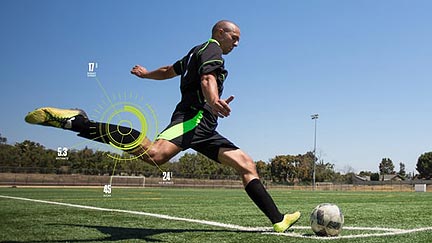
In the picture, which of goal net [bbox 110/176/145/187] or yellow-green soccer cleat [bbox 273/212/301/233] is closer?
yellow-green soccer cleat [bbox 273/212/301/233]

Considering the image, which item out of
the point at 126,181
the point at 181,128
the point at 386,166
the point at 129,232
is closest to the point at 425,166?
the point at 386,166

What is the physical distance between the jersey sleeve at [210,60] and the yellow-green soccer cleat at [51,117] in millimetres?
1272

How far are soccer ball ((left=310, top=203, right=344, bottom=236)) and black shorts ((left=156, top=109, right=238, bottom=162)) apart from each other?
3.83ft

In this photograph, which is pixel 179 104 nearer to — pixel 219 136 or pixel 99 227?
pixel 219 136

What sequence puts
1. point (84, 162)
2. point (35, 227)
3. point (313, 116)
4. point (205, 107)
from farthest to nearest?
point (313, 116)
point (84, 162)
point (35, 227)
point (205, 107)

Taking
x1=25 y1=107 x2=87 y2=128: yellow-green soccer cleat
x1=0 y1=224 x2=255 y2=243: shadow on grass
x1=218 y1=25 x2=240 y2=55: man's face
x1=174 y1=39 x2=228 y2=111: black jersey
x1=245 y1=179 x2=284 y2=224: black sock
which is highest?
x1=218 y1=25 x2=240 y2=55: man's face

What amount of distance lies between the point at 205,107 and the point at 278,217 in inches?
57.7

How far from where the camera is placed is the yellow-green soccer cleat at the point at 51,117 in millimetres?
3879

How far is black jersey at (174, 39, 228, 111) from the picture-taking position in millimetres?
4344

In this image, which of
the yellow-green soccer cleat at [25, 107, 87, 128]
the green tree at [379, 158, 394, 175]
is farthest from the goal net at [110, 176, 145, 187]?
the green tree at [379, 158, 394, 175]

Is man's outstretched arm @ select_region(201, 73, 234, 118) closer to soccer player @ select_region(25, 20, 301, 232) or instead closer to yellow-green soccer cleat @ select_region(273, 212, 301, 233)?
soccer player @ select_region(25, 20, 301, 232)

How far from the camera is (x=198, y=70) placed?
440 centimetres

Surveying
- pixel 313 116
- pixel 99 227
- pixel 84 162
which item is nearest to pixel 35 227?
pixel 99 227

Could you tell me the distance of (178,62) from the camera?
5.26 meters
